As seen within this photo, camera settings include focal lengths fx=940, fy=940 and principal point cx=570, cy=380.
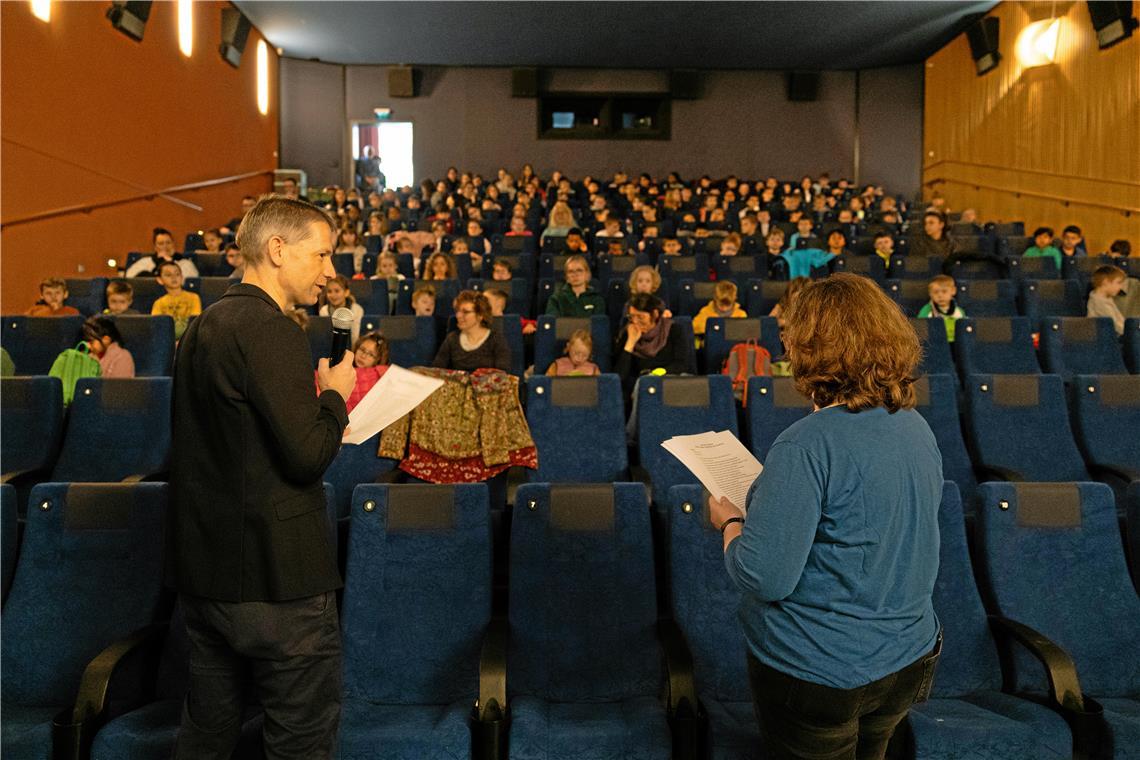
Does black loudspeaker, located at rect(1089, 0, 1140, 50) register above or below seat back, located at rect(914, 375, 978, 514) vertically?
above

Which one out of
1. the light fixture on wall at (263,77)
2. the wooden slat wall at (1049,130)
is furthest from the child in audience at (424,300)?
the light fixture on wall at (263,77)

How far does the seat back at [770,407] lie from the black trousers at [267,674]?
1774 millimetres

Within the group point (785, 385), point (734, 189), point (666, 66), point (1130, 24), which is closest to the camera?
point (785, 385)

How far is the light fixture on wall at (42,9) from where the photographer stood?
581 cm

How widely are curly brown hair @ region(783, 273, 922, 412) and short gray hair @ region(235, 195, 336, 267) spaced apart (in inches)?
27.4

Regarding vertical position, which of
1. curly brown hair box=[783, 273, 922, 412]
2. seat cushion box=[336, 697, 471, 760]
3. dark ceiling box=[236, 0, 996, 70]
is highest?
dark ceiling box=[236, 0, 996, 70]

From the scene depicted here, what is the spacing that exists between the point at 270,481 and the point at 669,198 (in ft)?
29.1

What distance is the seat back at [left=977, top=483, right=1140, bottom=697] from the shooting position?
6.64ft

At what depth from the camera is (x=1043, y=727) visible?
1.73 metres

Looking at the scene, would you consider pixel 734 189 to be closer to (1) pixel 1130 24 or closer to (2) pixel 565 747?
(1) pixel 1130 24

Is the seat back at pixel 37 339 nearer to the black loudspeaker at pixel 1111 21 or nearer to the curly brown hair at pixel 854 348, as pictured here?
the curly brown hair at pixel 854 348

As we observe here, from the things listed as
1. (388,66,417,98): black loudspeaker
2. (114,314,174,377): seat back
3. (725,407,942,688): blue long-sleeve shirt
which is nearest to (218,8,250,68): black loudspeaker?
(388,66,417,98): black loudspeaker

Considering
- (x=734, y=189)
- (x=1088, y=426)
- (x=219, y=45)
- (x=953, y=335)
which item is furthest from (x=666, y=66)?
(x=1088, y=426)

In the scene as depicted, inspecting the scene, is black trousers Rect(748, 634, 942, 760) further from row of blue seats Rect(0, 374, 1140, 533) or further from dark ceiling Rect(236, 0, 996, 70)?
dark ceiling Rect(236, 0, 996, 70)
